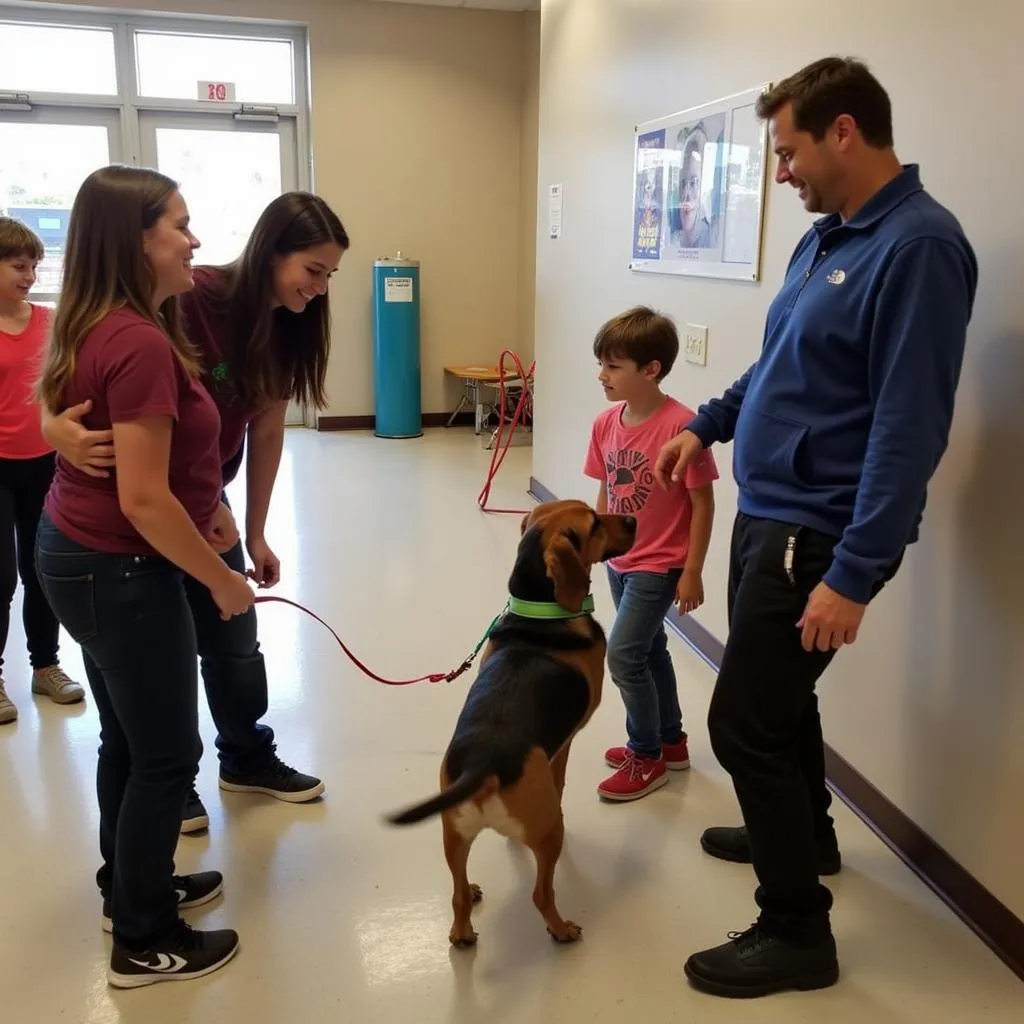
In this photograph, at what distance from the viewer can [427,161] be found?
7551mm

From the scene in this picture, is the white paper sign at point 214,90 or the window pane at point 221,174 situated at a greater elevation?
the white paper sign at point 214,90

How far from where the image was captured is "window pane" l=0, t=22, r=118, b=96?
680 centimetres

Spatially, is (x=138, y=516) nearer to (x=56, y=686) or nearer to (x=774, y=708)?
(x=774, y=708)

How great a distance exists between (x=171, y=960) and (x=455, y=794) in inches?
29.1

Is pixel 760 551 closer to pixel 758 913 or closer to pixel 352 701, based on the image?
pixel 758 913

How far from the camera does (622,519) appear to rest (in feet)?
7.04

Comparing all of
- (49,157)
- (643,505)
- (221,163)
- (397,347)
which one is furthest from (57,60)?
(643,505)

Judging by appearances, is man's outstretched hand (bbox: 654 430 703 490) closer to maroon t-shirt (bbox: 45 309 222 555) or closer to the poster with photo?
maroon t-shirt (bbox: 45 309 222 555)

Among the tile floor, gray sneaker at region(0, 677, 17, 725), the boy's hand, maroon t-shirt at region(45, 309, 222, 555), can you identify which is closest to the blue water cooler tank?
the tile floor

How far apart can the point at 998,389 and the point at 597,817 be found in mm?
1408

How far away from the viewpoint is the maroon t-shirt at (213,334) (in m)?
2.02

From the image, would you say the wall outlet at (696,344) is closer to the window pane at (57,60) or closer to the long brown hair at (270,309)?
the long brown hair at (270,309)

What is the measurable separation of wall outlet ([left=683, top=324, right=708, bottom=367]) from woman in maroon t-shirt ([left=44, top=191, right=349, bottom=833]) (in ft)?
5.07

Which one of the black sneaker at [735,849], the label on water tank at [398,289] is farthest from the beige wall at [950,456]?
the label on water tank at [398,289]
